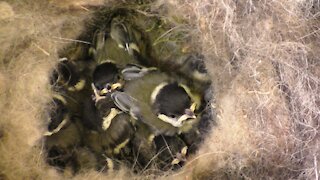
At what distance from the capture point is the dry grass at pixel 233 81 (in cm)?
167

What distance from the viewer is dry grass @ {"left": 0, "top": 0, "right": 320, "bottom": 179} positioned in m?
1.67

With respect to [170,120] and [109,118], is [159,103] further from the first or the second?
[109,118]

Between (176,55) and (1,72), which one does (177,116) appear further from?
(1,72)

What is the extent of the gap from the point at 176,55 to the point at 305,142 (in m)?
0.45

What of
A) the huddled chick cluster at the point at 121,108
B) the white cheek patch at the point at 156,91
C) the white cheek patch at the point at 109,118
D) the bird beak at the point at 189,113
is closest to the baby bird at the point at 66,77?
the huddled chick cluster at the point at 121,108

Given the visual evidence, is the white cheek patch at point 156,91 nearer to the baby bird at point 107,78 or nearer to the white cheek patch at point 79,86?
the baby bird at point 107,78

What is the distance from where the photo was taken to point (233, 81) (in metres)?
1.72

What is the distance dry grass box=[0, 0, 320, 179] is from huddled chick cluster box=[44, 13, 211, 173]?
0.05 m

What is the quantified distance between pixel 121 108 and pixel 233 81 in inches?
13.0

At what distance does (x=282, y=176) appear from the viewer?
1685 mm

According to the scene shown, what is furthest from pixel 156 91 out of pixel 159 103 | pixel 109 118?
pixel 109 118

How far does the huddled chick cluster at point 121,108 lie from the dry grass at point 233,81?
47 millimetres

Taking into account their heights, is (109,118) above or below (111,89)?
below

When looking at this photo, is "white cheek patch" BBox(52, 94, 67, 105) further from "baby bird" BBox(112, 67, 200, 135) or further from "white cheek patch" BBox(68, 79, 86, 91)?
"baby bird" BBox(112, 67, 200, 135)
